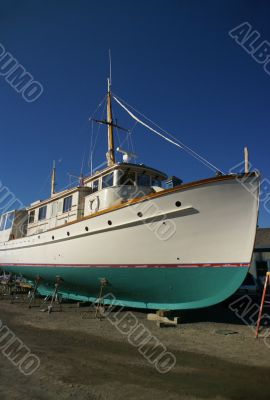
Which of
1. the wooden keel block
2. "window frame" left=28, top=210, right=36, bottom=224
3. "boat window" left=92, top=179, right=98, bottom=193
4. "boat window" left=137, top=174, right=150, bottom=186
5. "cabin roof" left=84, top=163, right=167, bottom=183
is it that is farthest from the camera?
"window frame" left=28, top=210, right=36, bottom=224

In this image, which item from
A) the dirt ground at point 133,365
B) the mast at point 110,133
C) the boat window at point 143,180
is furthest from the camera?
the mast at point 110,133

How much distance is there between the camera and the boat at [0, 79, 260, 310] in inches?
342

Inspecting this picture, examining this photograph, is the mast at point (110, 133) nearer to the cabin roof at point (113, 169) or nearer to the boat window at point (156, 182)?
the cabin roof at point (113, 169)

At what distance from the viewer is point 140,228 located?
973 centimetres

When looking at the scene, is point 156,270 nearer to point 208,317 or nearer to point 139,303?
point 139,303

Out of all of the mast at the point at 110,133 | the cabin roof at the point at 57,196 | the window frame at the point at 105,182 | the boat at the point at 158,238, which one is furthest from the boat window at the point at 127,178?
the mast at the point at 110,133

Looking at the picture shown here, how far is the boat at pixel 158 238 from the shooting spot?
28.5 ft

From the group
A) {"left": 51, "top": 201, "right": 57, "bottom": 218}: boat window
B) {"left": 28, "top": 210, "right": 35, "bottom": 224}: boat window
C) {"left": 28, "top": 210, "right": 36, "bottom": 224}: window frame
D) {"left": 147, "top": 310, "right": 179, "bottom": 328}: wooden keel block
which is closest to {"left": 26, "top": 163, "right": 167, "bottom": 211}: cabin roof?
{"left": 51, "top": 201, "right": 57, "bottom": 218}: boat window

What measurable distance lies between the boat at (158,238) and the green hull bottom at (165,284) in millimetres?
26

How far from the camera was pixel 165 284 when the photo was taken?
31.3ft

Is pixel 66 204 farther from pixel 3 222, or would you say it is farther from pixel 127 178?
pixel 3 222

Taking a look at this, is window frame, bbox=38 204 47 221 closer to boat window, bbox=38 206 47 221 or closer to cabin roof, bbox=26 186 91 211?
boat window, bbox=38 206 47 221

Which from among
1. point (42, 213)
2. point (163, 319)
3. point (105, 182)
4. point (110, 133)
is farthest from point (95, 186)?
point (163, 319)

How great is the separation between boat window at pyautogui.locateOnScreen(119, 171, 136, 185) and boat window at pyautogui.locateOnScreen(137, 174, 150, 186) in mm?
239
